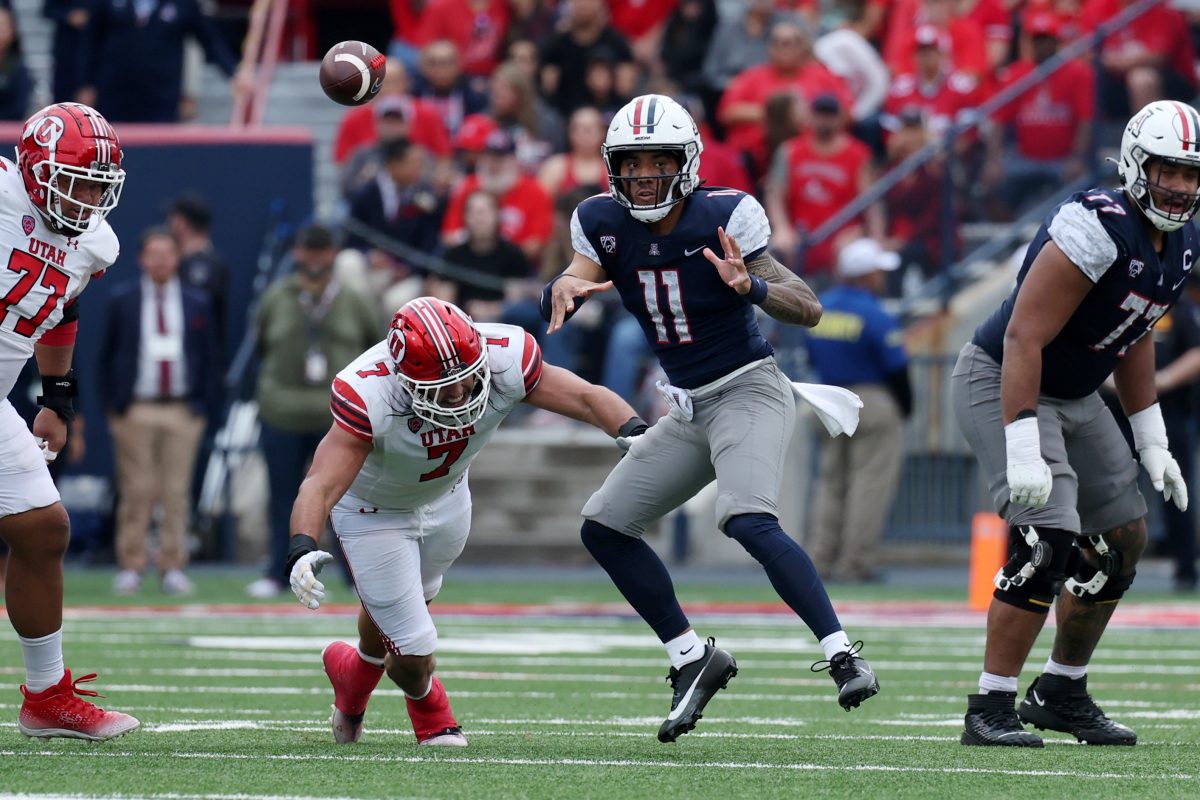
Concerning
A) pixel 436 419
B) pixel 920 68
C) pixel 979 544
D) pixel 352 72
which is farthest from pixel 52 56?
pixel 436 419

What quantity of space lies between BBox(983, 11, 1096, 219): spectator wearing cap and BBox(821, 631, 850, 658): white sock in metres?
8.68

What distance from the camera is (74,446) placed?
1261cm

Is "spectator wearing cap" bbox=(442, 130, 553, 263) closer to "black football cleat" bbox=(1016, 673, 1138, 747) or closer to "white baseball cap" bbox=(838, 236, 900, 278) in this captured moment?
"white baseball cap" bbox=(838, 236, 900, 278)

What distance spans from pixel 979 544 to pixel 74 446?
5272mm

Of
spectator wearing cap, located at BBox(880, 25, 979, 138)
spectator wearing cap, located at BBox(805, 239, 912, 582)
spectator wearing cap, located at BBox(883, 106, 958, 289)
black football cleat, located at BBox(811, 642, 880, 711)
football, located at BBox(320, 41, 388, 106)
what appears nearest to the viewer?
black football cleat, located at BBox(811, 642, 880, 711)

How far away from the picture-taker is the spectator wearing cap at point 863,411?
1305cm

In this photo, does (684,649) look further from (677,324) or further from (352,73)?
(352,73)

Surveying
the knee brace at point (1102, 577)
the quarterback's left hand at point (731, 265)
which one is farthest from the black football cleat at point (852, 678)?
the quarterback's left hand at point (731, 265)

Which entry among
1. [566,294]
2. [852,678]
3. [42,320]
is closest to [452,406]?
[566,294]

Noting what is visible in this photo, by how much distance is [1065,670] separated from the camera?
22.0ft

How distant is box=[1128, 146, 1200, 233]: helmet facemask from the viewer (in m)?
6.20

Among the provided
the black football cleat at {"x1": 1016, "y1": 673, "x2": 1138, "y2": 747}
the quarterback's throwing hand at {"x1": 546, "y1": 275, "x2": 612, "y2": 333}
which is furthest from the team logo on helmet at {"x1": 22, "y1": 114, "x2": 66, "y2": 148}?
the black football cleat at {"x1": 1016, "y1": 673, "x2": 1138, "y2": 747}

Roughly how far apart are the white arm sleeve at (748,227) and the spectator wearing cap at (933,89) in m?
8.75

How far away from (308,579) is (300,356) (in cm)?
671
